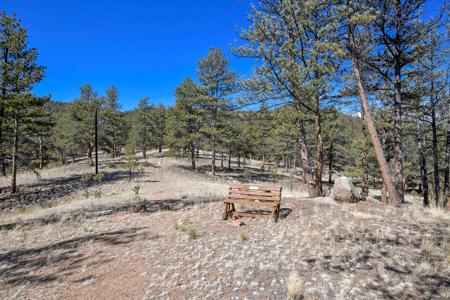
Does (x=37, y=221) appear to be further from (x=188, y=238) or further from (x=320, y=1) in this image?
(x=320, y=1)

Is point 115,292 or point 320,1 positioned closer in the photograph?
point 115,292

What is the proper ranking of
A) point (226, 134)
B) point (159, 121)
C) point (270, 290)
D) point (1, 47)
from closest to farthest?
point (270, 290), point (1, 47), point (226, 134), point (159, 121)

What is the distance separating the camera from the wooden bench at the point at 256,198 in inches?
285

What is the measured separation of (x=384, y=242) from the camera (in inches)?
208

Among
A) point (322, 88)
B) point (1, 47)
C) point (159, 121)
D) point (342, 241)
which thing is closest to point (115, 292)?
point (342, 241)

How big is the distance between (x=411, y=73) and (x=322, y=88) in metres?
4.59

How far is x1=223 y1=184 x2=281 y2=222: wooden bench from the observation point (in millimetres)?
7227

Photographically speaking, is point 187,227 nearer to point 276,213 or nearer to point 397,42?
point 276,213

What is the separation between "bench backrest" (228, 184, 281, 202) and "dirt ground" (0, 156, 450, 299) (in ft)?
2.23

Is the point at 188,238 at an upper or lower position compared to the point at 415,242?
lower

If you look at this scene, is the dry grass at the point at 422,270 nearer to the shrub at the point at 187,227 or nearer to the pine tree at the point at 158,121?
the shrub at the point at 187,227

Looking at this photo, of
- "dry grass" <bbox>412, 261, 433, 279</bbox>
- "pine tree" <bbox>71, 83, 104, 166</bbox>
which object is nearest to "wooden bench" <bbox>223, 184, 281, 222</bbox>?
"dry grass" <bbox>412, 261, 433, 279</bbox>

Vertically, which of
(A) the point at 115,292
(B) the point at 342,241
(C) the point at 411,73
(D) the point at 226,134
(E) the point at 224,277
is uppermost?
(C) the point at 411,73

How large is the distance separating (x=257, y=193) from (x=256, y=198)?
0.19 meters
